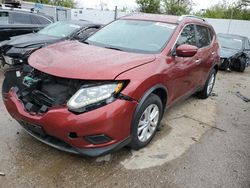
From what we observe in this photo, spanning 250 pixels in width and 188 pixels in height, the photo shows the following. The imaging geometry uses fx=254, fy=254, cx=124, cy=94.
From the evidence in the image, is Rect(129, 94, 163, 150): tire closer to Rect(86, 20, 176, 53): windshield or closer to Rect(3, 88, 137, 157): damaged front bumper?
Rect(3, 88, 137, 157): damaged front bumper

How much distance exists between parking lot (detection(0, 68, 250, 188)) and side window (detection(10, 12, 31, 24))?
5028mm

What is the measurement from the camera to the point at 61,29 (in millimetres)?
7504

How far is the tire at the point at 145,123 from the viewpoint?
9.70 ft

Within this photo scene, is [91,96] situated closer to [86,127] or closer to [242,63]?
[86,127]

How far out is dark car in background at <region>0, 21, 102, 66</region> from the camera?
5.88m

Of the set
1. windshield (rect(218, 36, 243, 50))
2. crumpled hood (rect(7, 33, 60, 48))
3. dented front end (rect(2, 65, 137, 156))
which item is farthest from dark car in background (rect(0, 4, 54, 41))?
windshield (rect(218, 36, 243, 50))

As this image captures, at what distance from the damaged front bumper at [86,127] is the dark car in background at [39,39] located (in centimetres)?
280

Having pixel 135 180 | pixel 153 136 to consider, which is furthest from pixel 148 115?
pixel 135 180

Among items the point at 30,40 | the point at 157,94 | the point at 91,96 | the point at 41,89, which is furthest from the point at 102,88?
the point at 30,40

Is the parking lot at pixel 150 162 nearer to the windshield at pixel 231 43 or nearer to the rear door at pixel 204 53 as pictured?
the rear door at pixel 204 53

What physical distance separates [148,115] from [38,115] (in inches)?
53.2

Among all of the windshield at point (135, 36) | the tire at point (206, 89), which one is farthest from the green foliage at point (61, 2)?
the windshield at point (135, 36)

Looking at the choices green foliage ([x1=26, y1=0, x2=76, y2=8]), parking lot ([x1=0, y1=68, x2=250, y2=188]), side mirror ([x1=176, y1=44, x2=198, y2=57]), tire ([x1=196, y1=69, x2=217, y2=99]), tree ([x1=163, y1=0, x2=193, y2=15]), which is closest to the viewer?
parking lot ([x1=0, y1=68, x2=250, y2=188])

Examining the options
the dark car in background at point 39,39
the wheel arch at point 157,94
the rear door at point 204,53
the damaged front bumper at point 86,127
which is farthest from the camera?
the dark car in background at point 39,39
